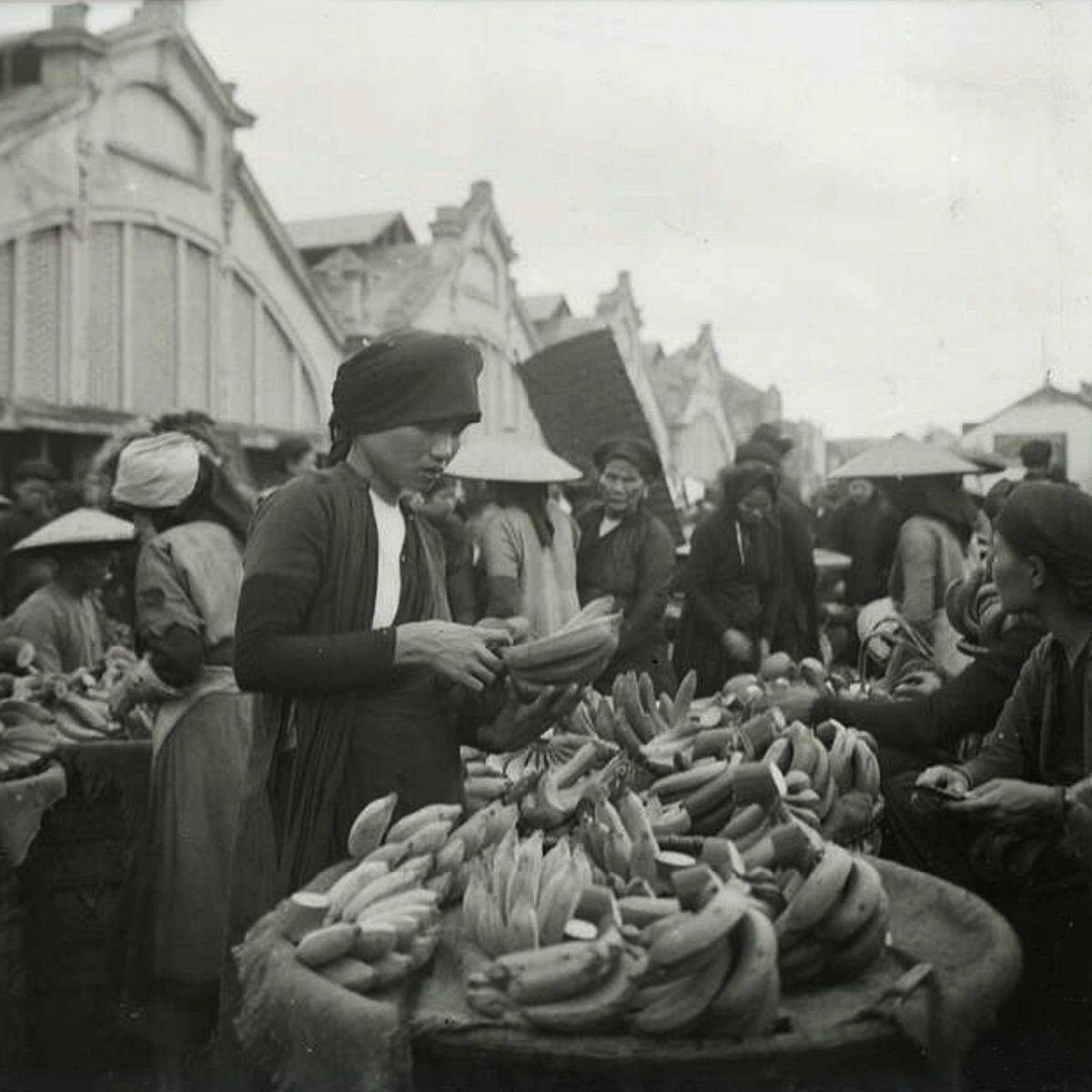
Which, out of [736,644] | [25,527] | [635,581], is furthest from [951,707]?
[25,527]

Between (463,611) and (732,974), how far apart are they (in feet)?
11.6

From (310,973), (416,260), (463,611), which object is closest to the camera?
(310,973)

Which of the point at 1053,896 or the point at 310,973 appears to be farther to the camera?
the point at 1053,896

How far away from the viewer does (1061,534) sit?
270 centimetres

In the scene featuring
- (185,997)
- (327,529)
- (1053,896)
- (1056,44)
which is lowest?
(185,997)

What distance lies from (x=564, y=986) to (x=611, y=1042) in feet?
0.30

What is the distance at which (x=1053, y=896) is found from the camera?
9.36 feet

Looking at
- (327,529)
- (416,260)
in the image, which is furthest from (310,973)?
(416,260)

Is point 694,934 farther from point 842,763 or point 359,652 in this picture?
point 842,763

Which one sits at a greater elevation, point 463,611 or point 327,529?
point 327,529

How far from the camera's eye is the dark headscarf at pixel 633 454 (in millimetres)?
5480

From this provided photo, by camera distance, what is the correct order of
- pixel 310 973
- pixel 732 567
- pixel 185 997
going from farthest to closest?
pixel 732 567
pixel 185 997
pixel 310 973

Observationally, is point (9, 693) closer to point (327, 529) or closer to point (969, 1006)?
point (327, 529)

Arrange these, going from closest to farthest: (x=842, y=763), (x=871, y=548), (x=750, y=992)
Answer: (x=750, y=992)
(x=842, y=763)
(x=871, y=548)
